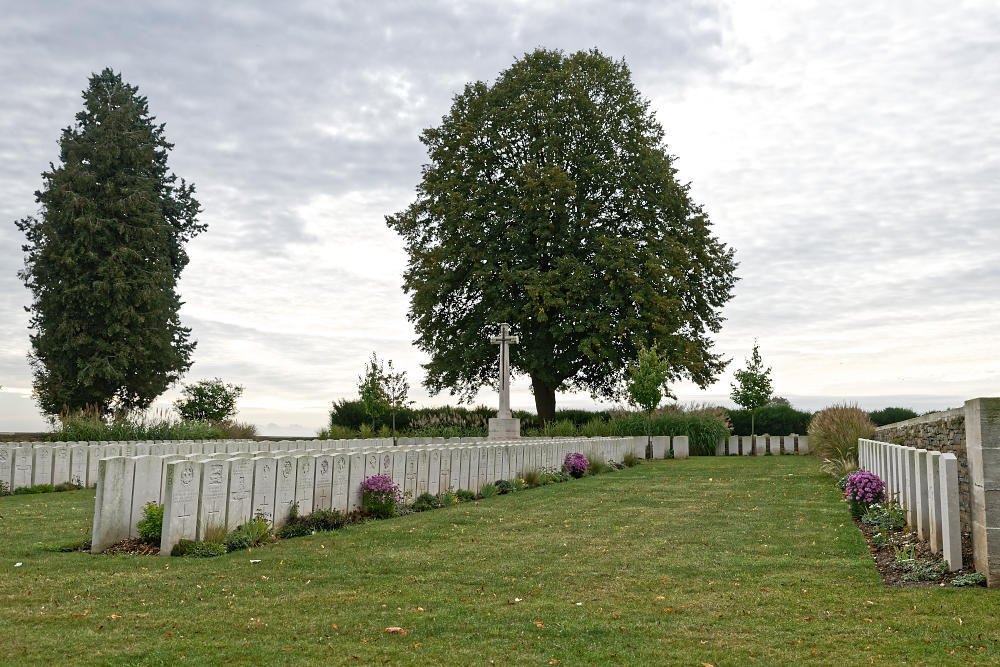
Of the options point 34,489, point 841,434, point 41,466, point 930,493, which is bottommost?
point 34,489

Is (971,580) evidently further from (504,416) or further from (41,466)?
(504,416)

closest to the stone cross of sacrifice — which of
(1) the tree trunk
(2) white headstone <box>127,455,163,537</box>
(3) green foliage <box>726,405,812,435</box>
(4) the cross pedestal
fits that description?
(4) the cross pedestal

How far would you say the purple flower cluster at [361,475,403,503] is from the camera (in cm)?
1027

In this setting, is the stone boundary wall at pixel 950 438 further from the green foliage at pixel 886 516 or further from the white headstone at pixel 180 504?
the white headstone at pixel 180 504

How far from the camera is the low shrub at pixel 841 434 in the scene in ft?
56.4

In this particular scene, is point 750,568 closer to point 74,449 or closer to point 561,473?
point 561,473

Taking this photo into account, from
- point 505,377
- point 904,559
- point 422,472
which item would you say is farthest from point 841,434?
point 904,559

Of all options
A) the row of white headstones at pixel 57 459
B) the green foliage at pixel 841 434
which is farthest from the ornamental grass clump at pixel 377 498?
the green foliage at pixel 841 434

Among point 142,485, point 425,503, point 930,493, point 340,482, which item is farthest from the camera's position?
point 425,503

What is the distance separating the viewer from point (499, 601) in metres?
5.55

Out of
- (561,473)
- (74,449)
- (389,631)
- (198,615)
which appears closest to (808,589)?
(389,631)

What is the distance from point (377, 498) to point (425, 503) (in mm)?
1213

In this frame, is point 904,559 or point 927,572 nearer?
point 927,572

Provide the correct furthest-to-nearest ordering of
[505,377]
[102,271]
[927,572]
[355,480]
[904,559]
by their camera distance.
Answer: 1. [102,271]
2. [505,377]
3. [355,480]
4. [904,559]
5. [927,572]
